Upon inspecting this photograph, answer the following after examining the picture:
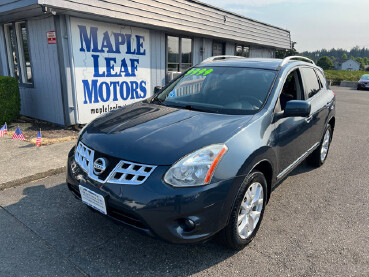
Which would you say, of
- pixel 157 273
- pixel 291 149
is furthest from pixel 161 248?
pixel 291 149

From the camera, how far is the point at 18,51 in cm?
A: 755

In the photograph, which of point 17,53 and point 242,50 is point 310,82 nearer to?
point 17,53

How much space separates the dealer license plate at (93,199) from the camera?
2266 mm

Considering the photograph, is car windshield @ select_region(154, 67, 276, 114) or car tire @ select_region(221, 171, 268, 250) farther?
car windshield @ select_region(154, 67, 276, 114)

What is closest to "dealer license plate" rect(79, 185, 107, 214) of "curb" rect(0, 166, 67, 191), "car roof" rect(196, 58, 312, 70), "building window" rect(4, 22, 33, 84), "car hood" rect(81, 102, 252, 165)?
"car hood" rect(81, 102, 252, 165)

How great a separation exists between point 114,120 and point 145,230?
4.09 ft

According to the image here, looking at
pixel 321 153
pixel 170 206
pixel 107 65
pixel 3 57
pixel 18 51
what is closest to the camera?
pixel 170 206

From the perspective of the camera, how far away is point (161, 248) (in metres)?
2.62

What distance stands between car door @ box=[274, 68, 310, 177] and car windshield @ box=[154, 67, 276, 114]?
0.81 ft

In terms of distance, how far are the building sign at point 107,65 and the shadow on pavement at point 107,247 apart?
3962mm

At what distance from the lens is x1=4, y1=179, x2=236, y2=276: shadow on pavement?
2367mm

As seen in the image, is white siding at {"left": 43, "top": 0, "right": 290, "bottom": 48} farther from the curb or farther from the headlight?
the headlight

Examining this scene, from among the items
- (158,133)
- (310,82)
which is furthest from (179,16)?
(158,133)

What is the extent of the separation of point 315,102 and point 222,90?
1.57 m
